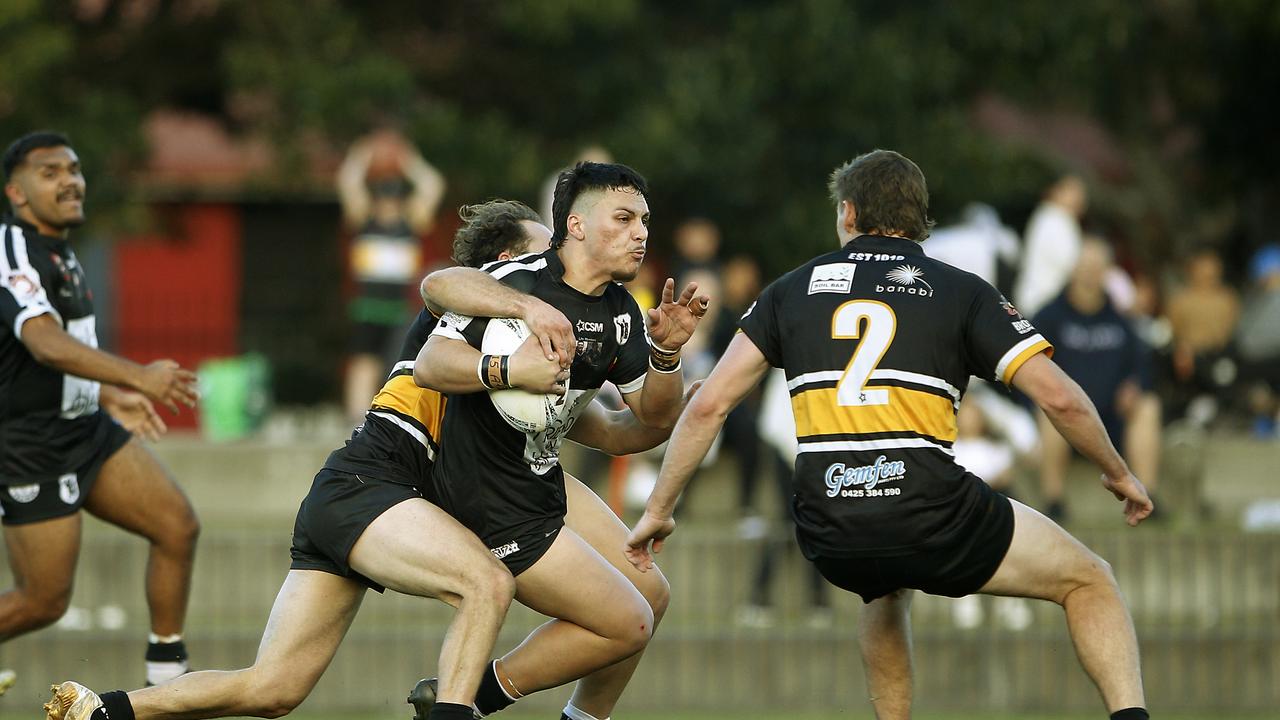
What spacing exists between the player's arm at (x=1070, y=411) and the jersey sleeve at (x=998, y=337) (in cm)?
3

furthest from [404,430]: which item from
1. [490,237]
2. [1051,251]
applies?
[1051,251]

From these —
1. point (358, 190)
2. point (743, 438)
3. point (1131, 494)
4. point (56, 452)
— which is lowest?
point (743, 438)

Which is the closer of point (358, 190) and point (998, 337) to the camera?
point (998, 337)

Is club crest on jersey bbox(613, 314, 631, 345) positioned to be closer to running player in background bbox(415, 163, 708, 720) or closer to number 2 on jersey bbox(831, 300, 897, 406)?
running player in background bbox(415, 163, 708, 720)

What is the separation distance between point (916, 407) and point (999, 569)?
63cm

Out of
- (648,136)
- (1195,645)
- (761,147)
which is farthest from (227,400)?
(1195,645)

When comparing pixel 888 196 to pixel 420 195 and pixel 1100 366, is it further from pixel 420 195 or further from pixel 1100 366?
pixel 420 195

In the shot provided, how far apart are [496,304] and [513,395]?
12.2 inches

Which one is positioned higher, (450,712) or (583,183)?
(583,183)

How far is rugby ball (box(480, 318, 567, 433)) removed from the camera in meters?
6.19

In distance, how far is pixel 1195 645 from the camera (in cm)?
1036

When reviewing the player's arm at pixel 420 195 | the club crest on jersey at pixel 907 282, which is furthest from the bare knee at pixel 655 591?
the player's arm at pixel 420 195

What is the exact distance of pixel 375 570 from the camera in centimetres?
617

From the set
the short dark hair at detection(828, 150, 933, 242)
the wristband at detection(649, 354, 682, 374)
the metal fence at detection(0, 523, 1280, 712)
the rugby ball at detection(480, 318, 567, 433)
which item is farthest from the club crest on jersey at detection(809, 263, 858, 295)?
the metal fence at detection(0, 523, 1280, 712)
